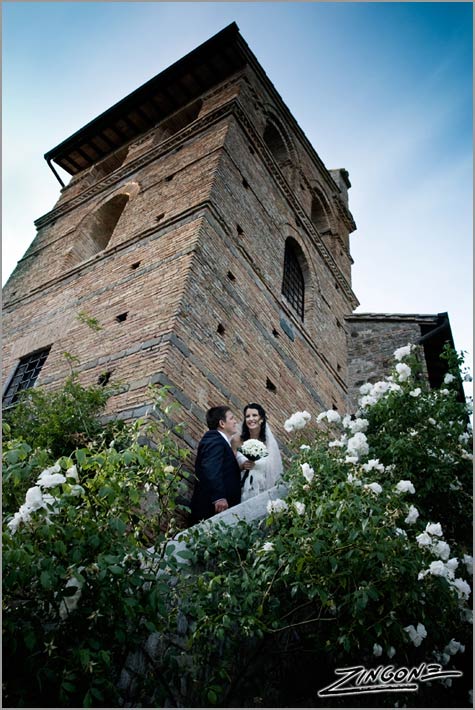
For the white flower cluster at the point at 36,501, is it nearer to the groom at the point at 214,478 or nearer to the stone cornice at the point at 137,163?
the groom at the point at 214,478

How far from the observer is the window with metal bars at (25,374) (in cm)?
772

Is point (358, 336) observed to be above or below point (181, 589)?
above

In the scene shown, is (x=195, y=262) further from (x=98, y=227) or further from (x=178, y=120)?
(x=178, y=120)

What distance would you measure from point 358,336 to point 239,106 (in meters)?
5.57

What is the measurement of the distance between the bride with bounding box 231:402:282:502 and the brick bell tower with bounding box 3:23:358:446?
0.62m

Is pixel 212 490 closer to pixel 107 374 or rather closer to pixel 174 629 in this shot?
pixel 174 629

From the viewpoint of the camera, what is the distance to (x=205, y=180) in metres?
8.10

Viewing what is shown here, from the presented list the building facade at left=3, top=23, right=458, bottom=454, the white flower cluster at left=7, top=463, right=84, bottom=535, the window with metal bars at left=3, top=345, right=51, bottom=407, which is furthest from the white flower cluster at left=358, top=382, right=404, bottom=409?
the window with metal bars at left=3, top=345, right=51, bottom=407

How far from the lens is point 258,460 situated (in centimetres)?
476

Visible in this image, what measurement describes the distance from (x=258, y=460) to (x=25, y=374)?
481cm

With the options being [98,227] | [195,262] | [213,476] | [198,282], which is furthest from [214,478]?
[98,227]

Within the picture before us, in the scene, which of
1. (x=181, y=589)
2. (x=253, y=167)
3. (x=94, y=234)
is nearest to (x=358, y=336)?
(x=253, y=167)

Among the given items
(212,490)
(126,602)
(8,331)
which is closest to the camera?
(126,602)

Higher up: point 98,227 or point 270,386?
point 98,227
